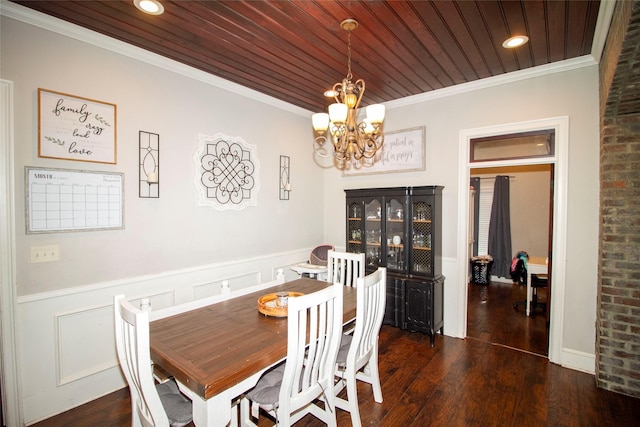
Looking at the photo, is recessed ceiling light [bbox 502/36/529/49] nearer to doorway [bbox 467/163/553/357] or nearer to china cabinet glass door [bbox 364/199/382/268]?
china cabinet glass door [bbox 364/199/382/268]

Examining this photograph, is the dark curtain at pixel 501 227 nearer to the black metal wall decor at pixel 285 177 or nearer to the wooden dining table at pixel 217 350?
the black metal wall decor at pixel 285 177

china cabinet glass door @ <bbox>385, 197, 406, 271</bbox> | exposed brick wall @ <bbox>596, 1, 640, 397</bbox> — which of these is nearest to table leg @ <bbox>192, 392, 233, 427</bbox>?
china cabinet glass door @ <bbox>385, 197, 406, 271</bbox>

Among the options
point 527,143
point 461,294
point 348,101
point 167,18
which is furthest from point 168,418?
point 527,143

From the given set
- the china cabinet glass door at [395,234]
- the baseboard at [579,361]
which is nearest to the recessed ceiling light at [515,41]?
the china cabinet glass door at [395,234]

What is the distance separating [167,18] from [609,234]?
369 centimetres

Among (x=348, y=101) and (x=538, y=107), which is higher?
(x=538, y=107)

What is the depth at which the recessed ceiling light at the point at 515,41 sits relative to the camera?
7.59 ft

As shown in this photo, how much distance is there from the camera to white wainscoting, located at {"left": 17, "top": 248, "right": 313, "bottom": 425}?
2.04 meters

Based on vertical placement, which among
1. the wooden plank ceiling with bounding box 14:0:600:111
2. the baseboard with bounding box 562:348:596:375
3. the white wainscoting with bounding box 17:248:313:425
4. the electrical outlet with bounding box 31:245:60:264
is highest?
the wooden plank ceiling with bounding box 14:0:600:111

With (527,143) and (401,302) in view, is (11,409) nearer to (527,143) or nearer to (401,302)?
(401,302)

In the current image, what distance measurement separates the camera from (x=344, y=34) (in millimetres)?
2234

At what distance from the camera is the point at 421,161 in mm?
3621

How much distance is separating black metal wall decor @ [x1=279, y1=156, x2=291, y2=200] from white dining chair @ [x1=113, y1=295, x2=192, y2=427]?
99.3 inches

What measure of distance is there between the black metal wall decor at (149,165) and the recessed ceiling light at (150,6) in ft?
3.11
